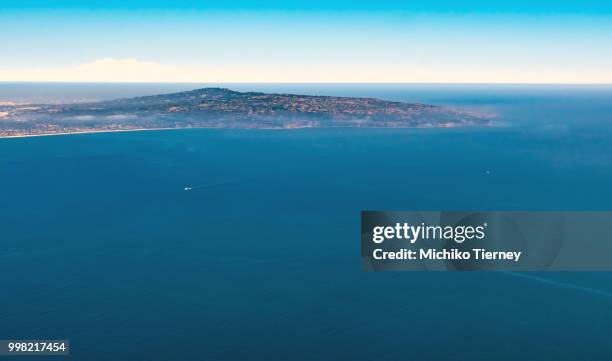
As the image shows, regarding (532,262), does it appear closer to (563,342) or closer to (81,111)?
(563,342)

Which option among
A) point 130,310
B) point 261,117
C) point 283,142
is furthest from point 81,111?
point 130,310

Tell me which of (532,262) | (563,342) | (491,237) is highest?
(491,237)

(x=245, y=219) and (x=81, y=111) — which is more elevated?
(x=81, y=111)
